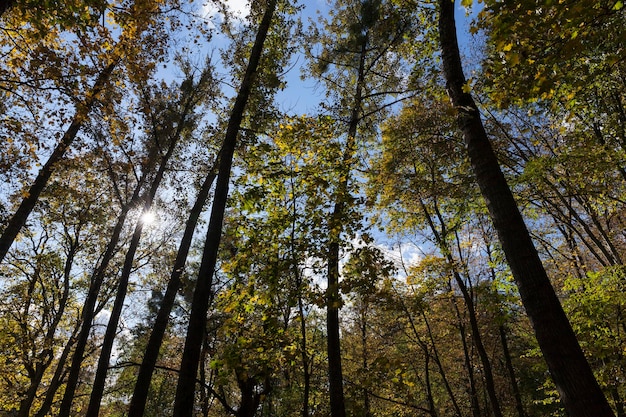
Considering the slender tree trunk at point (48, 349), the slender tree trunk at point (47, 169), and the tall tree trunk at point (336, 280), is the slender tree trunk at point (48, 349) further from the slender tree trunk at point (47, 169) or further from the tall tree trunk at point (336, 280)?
the tall tree trunk at point (336, 280)

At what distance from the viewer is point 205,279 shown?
17.7 feet

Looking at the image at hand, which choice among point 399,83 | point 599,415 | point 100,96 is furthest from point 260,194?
point 399,83

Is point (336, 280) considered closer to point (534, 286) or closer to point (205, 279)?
point (205, 279)

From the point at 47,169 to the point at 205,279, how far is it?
6.28 m

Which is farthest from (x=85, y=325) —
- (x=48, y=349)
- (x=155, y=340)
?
(x=48, y=349)

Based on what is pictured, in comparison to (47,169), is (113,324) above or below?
below

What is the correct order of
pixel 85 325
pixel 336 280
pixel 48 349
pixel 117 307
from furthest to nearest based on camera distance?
1. pixel 48 349
2. pixel 85 325
3. pixel 117 307
4. pixel 336 280

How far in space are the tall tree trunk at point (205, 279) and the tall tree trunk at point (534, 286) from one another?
13.4 feet

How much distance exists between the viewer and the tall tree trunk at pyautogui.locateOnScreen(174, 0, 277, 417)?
4.61 m

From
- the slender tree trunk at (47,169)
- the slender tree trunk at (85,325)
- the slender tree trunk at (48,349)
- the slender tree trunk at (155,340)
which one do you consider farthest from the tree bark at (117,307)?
the slender tree trunk at (48,349)

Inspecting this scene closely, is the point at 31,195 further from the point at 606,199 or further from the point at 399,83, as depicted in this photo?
the point at 606,199

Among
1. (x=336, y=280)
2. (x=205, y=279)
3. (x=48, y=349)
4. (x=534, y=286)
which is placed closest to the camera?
(x=534, y=286)

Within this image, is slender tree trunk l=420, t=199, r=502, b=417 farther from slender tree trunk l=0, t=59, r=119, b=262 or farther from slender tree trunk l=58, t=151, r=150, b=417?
slender tree trunk l=58, t=151, r=150, b=417

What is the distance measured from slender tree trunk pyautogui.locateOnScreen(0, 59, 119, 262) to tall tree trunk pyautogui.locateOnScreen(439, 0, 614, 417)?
742 cm
